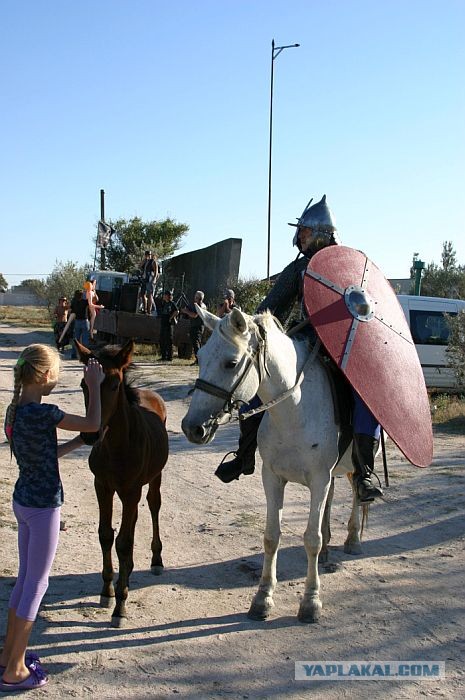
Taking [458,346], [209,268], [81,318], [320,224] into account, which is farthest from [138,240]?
[320,224]

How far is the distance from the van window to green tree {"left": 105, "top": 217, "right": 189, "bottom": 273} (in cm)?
3020

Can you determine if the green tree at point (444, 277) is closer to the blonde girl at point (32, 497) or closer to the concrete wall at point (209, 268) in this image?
the concrete wall at point (209, 268)

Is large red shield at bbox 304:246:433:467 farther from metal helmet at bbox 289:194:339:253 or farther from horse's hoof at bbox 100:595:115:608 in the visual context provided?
horse's hoof at bbox 100:595:115:608

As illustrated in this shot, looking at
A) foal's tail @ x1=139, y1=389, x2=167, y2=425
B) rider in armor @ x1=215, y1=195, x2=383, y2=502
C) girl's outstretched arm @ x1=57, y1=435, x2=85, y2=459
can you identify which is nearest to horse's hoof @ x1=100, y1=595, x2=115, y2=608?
rider in armor @ x1=215, y1=195, x2=383, y2=502

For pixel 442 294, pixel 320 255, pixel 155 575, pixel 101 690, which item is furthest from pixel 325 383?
pixel 442 294

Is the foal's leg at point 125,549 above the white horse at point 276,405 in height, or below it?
below

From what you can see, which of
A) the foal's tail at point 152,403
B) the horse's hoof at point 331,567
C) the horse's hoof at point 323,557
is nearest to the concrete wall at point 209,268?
the foal's tail at point 152,403

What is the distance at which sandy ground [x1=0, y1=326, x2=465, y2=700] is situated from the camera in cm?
402

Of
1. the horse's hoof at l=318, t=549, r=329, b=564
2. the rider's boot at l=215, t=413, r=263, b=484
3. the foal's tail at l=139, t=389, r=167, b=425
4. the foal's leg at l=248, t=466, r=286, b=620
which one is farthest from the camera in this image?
the foal's tail at l=139, t=389, r=167, b=425

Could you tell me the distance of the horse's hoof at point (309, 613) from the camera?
4801mm

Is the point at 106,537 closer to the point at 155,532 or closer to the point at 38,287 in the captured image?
the point at 155,532

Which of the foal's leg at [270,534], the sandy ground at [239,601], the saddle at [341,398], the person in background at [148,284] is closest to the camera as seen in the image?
the sandy ground at [239,601]

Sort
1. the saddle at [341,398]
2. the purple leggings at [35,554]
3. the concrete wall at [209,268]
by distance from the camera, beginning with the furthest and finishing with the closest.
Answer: the concrete wall at [209,268] < the saddle at [341,398] < the purple leggings at [35,554]

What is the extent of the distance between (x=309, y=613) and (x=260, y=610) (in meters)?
0.33
